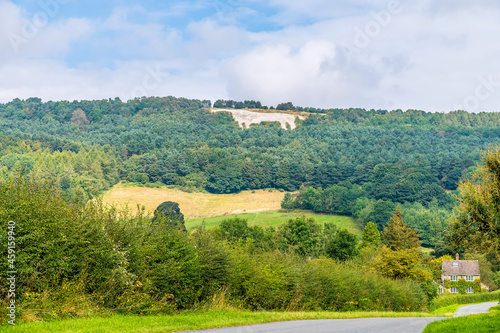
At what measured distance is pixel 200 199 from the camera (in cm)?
15662

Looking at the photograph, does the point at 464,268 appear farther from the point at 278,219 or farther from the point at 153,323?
the point at 153,323

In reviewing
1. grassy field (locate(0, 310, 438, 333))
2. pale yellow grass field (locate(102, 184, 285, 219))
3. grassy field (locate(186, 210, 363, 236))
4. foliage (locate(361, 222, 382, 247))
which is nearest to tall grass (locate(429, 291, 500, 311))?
foliage (locate(361, 222, 382, 247))

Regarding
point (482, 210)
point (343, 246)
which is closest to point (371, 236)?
point (343, 246)

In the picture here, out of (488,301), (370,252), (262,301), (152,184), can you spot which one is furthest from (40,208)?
(152,184)

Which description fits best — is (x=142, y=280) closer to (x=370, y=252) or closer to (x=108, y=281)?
(x=108, y=281)

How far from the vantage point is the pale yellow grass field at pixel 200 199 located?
138500 millimetres

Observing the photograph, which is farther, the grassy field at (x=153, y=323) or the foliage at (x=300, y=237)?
the foliage at (x=300, y=237)

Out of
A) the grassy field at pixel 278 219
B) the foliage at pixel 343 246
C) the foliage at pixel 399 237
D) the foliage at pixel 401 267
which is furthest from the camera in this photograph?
the grassy field at pixel 278 219

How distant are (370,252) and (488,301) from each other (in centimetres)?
2492

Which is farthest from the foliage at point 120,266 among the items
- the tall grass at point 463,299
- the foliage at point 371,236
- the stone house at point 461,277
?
the stone house at point 461,277

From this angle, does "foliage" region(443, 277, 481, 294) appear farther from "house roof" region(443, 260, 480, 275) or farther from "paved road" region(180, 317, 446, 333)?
"paved road" region(180, 317, 446, 333)

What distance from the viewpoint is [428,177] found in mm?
165375

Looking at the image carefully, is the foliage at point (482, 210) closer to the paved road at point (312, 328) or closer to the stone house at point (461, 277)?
the paved road at point (312, 328)

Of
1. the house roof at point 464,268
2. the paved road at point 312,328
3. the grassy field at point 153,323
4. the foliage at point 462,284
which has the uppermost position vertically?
the grassy field at point 153,323
